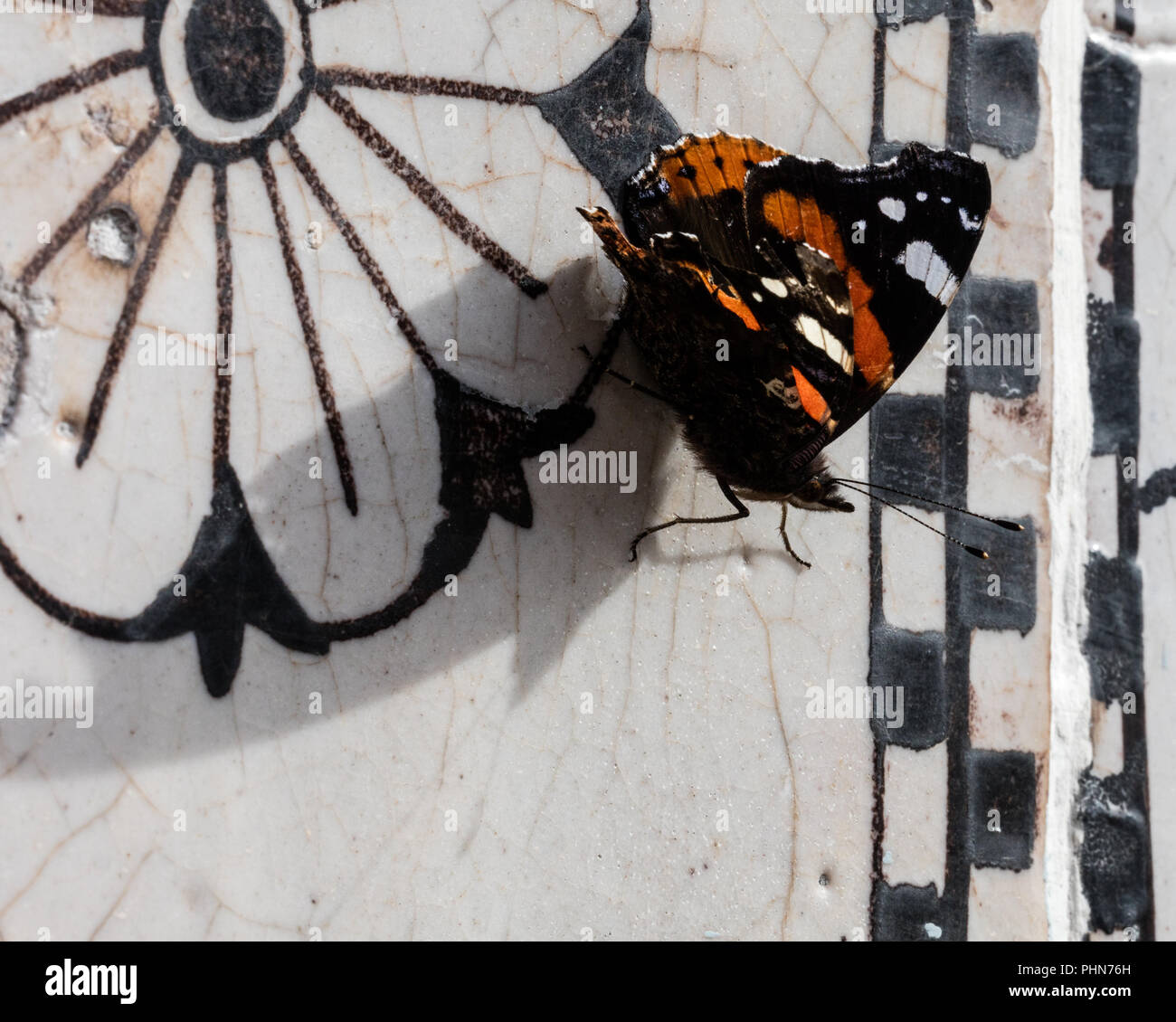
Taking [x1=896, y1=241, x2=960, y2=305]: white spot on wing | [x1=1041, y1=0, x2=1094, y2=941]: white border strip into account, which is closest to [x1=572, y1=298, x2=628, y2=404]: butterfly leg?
[x1=896, y1=241, x2=960, y2=305]: white spot on wing

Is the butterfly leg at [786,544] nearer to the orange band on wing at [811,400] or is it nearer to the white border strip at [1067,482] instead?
the orange band on wing at [811,400]

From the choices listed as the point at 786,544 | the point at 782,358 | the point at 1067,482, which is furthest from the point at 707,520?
the point at 1067,482

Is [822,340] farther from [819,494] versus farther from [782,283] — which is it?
[819,494]

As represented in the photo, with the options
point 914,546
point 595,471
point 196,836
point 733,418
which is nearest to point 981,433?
point 914,546

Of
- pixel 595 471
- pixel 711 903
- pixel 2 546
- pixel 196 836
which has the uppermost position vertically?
pixel 595 471

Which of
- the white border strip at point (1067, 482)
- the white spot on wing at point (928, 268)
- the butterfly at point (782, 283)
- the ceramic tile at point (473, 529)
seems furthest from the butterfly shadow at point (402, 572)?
the white border strip at point (1067, 482)

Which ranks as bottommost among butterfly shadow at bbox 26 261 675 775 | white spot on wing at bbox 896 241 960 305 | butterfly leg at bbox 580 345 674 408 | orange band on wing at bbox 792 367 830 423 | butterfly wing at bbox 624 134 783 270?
butterfly shadow at bbox 26 261 675 775

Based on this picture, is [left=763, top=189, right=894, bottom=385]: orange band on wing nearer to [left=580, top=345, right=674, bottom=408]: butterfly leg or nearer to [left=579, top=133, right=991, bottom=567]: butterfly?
[left=579, top=133, right=991, bottom=567]: butterfly

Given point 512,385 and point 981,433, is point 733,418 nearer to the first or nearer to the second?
point 512,385
